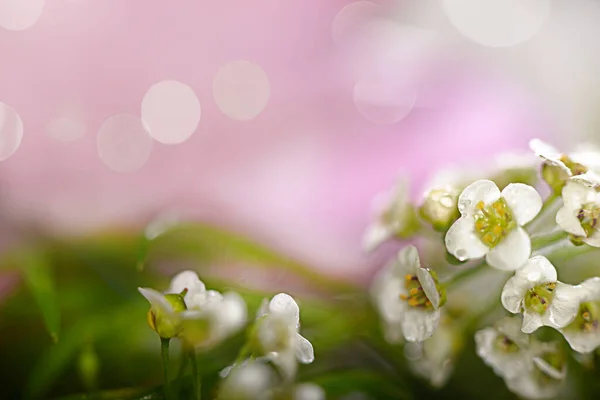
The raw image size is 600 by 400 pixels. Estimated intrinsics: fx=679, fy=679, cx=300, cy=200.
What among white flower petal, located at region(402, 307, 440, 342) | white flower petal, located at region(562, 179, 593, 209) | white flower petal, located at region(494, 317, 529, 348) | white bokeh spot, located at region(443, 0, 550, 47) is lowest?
white flower petal, located at region(494, 317, 529, 348)

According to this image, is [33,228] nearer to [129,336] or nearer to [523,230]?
[129,336]

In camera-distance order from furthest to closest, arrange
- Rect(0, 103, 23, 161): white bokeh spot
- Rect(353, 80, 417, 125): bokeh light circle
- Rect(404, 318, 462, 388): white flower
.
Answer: Rect(353, 80, 417, 125): bokeh light circle, Rect(0, 103, 23, 161): white bokeh spot, Rect(404, 318, 462, 388): white flower

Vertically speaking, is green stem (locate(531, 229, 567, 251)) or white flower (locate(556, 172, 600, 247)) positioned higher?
white flower (locate(556, 172, 600, 247))

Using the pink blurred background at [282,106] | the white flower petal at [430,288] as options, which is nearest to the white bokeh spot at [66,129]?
the pink blurred background at [282,106]

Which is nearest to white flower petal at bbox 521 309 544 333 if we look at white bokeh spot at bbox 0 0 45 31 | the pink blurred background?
the pink blurred background

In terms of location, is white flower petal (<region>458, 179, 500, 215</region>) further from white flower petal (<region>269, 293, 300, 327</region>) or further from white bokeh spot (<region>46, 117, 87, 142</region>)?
white bokeh spot (<region>46, 117, 87, 142</region>)

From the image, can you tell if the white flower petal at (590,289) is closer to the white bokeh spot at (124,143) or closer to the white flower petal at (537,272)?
the white flower petal at (537,272)
